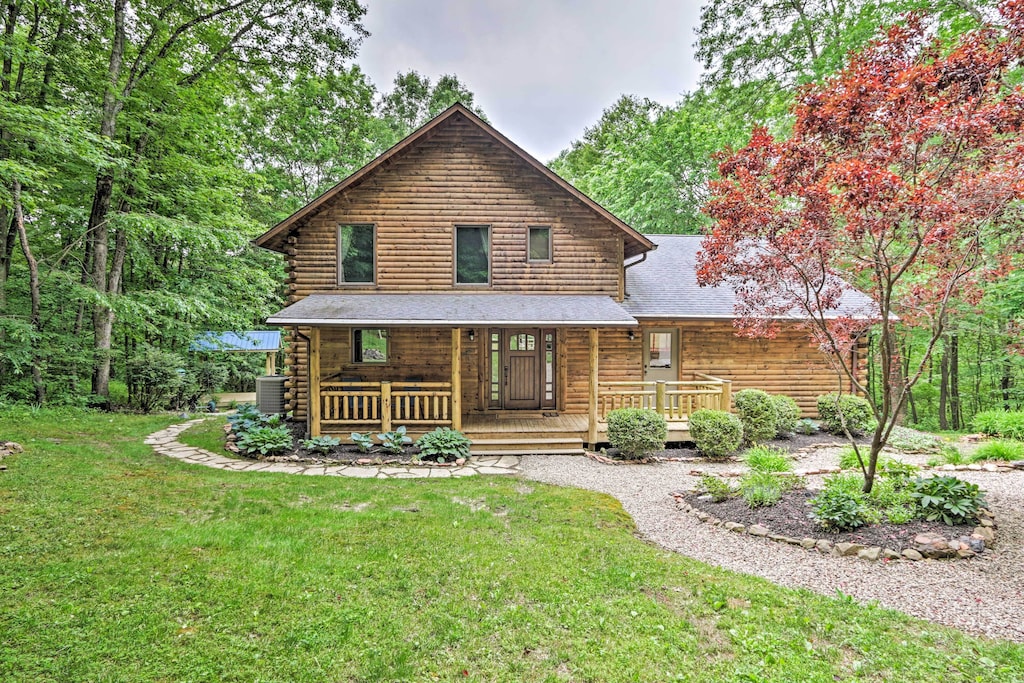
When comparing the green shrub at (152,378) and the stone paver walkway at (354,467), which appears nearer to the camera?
the stone paver walkway at (354,467)

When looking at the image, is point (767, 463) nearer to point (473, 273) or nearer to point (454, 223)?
point (473, 273)

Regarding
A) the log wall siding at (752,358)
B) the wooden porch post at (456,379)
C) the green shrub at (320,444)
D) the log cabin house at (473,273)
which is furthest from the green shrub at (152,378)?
the log wall siding at (752,358)

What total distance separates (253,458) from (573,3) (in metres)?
18.0

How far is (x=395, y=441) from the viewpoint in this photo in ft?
28.1

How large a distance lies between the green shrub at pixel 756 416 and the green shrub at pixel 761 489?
324cm

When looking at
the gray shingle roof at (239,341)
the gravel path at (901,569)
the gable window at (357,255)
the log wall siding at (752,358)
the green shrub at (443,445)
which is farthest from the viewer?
the gray shingle roof at (239,341)

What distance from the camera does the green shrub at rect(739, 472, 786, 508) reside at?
5.62m

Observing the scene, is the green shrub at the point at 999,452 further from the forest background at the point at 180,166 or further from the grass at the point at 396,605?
the grass at the point at 396,605

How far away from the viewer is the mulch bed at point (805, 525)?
467 cm

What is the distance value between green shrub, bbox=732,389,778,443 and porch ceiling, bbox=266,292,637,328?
296 cm

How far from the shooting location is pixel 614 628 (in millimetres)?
3225

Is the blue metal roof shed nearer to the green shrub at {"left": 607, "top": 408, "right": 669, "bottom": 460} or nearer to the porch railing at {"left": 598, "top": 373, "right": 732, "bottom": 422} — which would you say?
the porch railing at {"left": 598, "top": 373, "right": 732, "bottom": 422}

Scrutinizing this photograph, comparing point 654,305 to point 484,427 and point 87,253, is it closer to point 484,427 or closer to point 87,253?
point 484,427

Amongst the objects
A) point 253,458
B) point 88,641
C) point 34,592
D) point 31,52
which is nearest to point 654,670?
point 88,641
